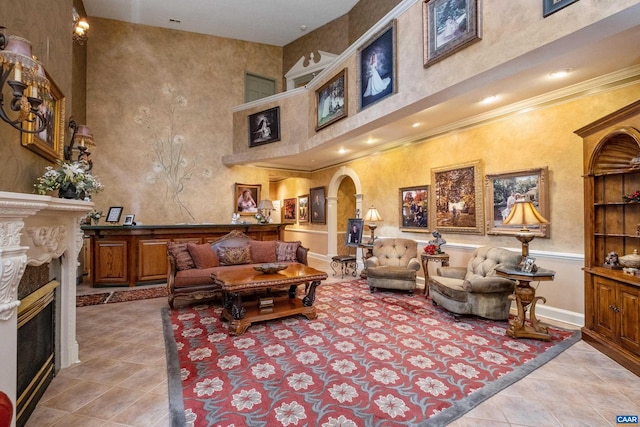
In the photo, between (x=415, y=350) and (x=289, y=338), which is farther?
(x=289, y=338)

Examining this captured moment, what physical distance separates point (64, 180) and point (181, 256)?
7.26 feet

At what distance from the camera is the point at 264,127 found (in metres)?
7.05

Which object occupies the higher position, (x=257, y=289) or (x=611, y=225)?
(x=611, y=225)

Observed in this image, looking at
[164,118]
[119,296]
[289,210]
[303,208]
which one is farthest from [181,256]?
[289,210]

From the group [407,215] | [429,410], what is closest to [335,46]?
[407,215]

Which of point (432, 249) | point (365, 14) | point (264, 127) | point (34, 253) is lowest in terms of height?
point (432, 249)

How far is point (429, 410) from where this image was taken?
77.4 inches

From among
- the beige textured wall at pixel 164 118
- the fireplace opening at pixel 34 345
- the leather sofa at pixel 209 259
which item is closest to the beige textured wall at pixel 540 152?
the leather sofa at pixel 209 259

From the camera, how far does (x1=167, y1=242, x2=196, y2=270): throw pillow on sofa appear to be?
4.34 metres

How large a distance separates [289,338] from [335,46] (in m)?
7.47

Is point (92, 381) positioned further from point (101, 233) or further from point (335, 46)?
point (335, 46)

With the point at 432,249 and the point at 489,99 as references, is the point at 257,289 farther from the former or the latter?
the point at 489,99

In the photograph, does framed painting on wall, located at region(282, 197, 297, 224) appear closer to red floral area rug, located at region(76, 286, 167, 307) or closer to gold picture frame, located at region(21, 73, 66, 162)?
red floral area rug, located at region(76, 286, 167, 307)

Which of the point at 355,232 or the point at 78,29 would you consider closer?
the point at 78,29
